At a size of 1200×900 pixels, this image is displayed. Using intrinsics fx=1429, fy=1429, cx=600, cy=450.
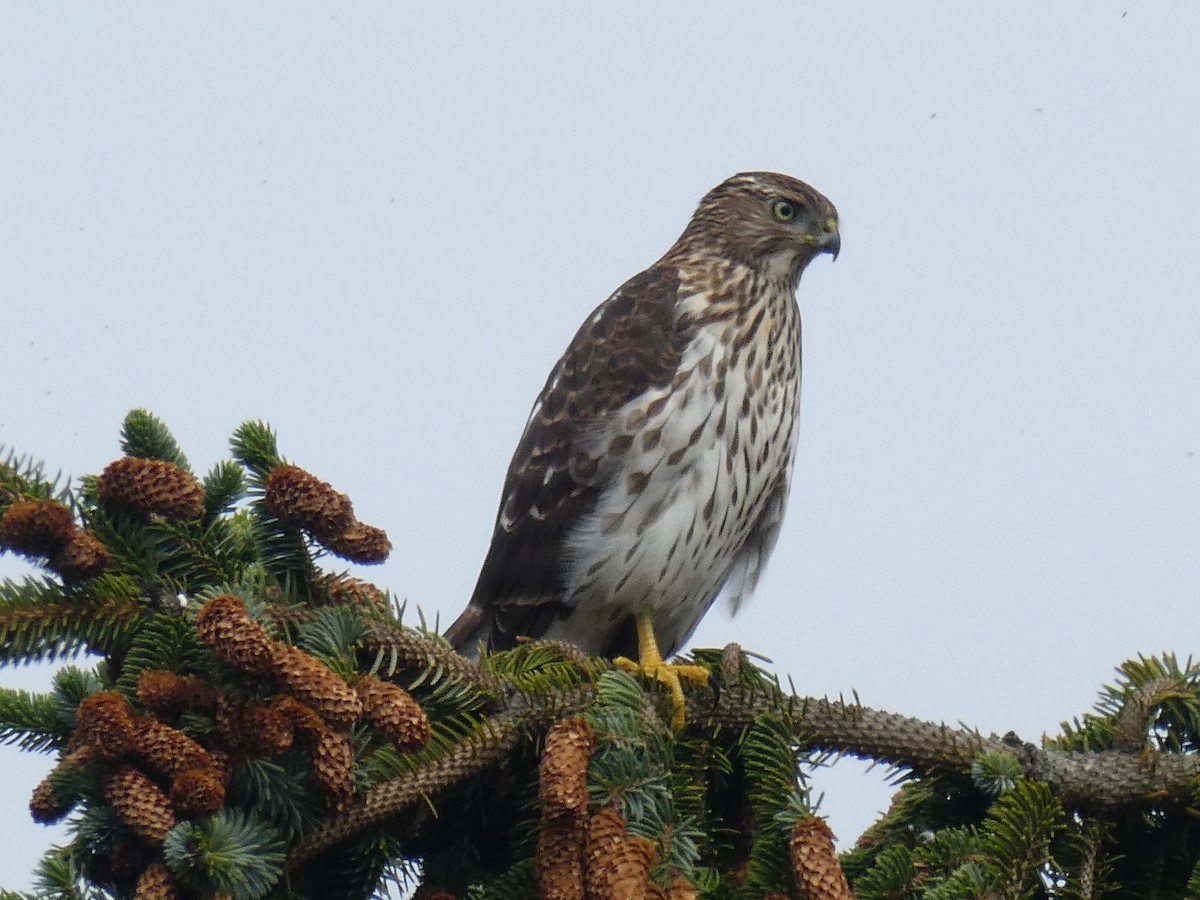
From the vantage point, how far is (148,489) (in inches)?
104

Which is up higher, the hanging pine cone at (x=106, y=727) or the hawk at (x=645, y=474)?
the hawk at (x=645, y=474)

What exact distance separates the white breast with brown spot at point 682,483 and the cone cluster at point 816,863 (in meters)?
2.14

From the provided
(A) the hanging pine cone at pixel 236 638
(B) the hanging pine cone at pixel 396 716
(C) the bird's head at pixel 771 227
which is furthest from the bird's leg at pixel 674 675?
(C) the bird's head at pixel 771 227

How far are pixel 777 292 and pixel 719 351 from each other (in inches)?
24.0

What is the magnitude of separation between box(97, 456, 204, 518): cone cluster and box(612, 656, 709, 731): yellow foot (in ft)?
3.31

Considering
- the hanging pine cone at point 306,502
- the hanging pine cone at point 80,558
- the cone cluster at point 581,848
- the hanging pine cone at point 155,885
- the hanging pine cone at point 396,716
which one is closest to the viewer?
the hanging pine cone at point 155,885

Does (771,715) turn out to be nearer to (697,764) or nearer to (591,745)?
(697,764)

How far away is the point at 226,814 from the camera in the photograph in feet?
7.48

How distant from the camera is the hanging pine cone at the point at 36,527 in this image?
248 centimetres

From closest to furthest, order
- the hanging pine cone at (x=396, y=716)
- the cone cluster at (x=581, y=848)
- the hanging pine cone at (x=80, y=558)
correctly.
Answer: the cone cluster at (x=581, y=848) < the hanging pine cone at (x=396, y=716) < the hanging pine cone at (x=80, y=558)

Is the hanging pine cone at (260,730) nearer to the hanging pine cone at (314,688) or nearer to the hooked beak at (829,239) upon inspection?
the hanging pine cone at (314,688)

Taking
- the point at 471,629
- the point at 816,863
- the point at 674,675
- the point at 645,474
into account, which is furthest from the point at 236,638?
the point at 471,629

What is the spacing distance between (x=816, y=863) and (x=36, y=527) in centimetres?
147

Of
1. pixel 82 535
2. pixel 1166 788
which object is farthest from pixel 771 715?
pixel 82 535
